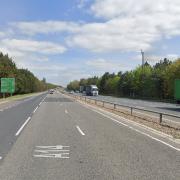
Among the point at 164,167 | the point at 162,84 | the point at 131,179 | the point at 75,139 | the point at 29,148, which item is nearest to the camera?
the point at 131,179

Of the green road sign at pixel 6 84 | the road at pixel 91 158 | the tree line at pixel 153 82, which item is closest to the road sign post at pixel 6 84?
the green road sign at pixel 6 84

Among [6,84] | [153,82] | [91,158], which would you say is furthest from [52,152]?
[153,82]

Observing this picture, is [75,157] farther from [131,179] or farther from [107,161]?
[131,179]

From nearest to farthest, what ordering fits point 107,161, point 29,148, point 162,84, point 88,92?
point 107,161 → point 29,148 → point 162,84 → point 88,92

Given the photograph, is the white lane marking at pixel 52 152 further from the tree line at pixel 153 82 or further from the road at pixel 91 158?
the tree line at pixel 153 82

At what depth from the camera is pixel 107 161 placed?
1032 centimetres

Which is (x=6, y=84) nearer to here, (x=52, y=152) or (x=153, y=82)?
(x=153, y=82)

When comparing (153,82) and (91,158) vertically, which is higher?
A: (153,82)

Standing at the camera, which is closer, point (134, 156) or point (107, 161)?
point (107, 161)

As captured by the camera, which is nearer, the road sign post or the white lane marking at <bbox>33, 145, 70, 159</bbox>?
the white lane marking at <bbox>33, 145, 70, 159</bbox>

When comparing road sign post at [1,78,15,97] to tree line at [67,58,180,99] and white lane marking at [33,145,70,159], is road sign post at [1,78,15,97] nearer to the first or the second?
tree line at [67,58,180,99]

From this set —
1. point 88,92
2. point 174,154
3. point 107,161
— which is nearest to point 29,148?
point 107,161

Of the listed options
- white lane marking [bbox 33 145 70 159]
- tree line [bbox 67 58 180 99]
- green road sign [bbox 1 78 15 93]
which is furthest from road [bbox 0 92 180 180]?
green road sign [bbox 1 78 15 93]

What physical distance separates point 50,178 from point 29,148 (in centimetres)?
459
